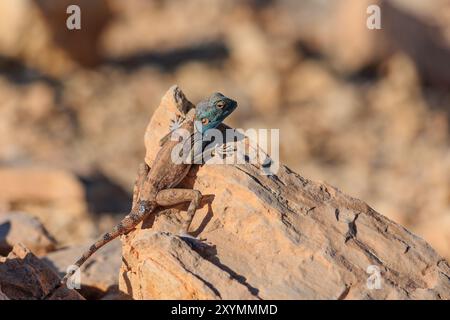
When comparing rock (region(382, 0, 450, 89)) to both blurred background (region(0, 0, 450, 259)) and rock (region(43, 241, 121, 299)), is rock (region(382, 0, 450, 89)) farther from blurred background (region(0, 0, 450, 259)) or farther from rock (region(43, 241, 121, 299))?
rock (region(43, 241, 121, 299))

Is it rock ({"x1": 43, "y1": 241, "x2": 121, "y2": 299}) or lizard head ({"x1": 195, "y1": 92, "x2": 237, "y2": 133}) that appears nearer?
lizard head ({"x1": 195, "y1": 92, "x2": 237, "y2": 133})

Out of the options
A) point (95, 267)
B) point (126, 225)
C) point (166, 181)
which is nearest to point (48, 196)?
point (95, 267)

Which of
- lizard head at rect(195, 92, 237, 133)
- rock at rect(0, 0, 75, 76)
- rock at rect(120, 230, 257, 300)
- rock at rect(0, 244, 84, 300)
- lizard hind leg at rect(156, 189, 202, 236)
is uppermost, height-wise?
rock at rect(0, 0, 75, 76)

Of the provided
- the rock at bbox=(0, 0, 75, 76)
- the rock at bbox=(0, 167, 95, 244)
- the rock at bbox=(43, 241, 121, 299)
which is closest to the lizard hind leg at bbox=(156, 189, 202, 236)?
the rock at bbox=(43, 241, 121, 299)

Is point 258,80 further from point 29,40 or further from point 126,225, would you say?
point 126,225

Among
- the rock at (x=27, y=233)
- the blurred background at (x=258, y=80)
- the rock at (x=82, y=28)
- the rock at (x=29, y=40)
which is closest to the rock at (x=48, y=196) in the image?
the blurred background at (x=258, y=80)

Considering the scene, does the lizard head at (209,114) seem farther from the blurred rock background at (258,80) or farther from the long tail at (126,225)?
the blurred rock background at (258,80)
